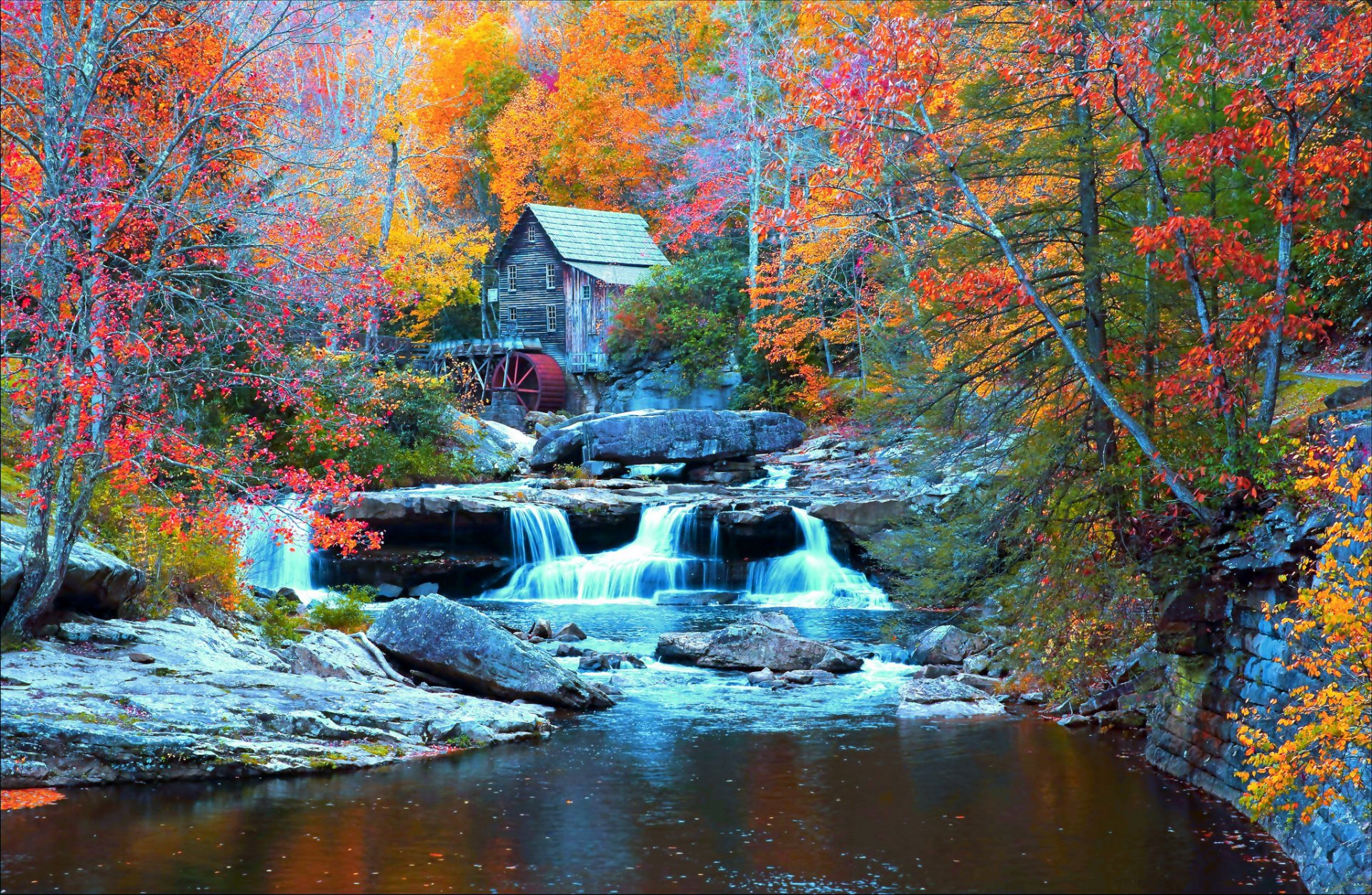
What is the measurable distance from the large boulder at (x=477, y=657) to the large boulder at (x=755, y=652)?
93.4 inches

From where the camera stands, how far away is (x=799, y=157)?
2839 centimetres

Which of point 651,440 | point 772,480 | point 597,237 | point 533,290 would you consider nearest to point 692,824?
point 772,480

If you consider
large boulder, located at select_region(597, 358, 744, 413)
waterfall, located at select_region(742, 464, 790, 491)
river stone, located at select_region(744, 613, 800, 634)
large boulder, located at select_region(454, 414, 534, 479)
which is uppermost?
large boulder, located at select_region(597, 358, 744, 413)

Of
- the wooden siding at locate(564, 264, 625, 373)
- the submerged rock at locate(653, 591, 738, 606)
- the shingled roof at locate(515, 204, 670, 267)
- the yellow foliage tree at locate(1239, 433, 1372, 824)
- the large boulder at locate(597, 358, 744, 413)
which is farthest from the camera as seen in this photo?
the shingled roof at locate(515, 204, 670, 267)

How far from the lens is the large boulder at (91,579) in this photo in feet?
35.6

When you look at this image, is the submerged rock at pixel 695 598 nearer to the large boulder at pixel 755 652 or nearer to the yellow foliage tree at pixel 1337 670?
the large boulder at pixel 755 652

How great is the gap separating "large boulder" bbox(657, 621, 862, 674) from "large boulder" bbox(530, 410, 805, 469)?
42.3ft

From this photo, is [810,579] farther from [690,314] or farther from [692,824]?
[690,314]

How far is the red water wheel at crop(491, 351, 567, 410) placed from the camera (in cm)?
4000

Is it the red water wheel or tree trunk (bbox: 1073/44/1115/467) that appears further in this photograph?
the red water wheel

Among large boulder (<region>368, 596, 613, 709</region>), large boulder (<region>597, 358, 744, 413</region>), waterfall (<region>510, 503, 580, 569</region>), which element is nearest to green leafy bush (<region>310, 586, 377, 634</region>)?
large boulder (<region>368, 596, 613, 709</region>)

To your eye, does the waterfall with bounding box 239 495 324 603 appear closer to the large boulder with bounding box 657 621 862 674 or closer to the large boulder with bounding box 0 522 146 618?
the large boulder with bounding box 657 621 862 674

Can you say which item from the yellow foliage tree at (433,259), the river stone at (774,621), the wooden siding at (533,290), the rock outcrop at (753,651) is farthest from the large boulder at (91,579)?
the wooden siding at (533,290)

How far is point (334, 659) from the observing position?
12.3 meters
